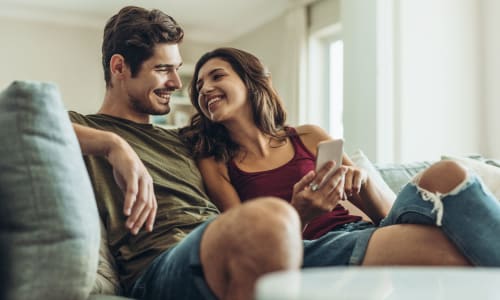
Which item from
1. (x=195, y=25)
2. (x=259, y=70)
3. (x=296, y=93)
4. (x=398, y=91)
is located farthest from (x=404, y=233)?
(x=195, y=25)

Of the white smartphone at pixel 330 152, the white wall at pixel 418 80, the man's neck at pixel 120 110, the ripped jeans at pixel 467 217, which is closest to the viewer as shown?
the ripped jeans at pixel 467 217

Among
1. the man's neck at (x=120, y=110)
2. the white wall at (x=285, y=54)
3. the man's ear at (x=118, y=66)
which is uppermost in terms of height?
the white wall at (x=285, y=54)

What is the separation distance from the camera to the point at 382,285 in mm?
656

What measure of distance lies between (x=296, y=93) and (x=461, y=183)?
393cm

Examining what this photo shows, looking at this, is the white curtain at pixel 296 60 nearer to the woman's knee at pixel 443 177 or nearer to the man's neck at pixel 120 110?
the man's neck at pixel 120 110

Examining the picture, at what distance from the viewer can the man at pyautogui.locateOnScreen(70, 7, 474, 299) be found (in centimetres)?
89

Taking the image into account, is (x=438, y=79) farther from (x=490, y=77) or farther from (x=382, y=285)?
(x=382, y=285)

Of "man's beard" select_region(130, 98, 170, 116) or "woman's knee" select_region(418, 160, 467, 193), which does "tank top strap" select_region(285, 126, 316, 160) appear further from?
"woman's knee" select_region(418, 160, 467, 193)

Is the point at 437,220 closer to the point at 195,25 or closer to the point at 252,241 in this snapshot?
the point at 252,241

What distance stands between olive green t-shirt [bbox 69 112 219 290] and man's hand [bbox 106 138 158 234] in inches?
7.3

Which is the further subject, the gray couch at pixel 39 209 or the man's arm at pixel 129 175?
the man's arm at pixel 129 175

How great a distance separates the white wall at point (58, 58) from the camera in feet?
19.1

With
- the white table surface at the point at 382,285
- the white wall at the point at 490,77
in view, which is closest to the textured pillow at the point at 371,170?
the white table surface at the point at 382,285

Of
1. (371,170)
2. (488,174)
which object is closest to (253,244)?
(371,170)
